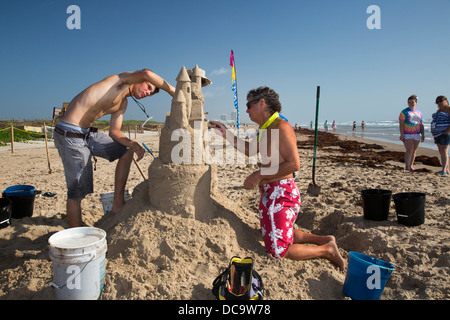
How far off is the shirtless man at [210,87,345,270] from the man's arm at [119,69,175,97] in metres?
0.94

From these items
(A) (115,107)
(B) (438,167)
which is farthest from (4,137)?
(B) (438,167)

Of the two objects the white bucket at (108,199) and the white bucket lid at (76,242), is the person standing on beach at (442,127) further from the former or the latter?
the white bucket lid at (76,242)

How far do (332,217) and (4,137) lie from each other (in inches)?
762

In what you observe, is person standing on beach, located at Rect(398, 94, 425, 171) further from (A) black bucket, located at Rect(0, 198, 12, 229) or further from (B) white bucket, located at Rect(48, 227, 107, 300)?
(A) black bucket, located at Rect(0, 198, 12, 229)

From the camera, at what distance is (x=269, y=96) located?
2943mm

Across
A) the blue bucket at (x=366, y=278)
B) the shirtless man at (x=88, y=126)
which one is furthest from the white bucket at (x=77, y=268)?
the blue bucket at (x=366, y=278)

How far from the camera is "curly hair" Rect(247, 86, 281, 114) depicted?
116 inches

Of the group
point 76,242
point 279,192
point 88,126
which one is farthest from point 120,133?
point 279,192

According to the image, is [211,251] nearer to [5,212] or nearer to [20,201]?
[5,212]

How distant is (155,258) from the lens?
250cm

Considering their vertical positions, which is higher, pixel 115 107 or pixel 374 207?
pixel 115 107

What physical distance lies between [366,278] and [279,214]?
0.89 meters
